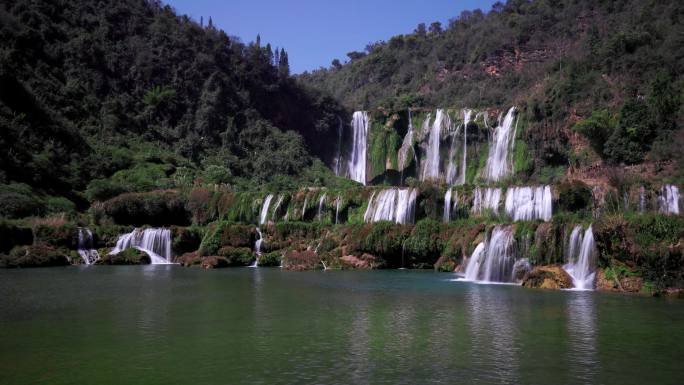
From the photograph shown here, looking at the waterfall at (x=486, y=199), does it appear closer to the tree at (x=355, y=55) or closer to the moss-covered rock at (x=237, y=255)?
the moss-covered rock at (x=237, y=255)

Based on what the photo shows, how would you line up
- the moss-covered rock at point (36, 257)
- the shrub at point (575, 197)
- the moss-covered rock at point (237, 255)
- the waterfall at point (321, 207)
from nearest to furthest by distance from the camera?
the shrub at point (575, 197), the moss-covered rock at point (36, 257), the moss-covered rock at point (237, 255), the waterfall at point (321, 207)

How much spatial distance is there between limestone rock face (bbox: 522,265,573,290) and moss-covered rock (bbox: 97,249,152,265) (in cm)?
2624

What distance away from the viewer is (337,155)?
82.8 metres

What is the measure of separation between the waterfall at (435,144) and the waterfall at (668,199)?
111ft

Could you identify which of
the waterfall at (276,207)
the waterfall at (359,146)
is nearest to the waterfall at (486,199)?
the waterfall at (276,207)

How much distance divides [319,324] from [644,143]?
Result: 40.9 m

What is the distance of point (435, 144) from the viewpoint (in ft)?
227

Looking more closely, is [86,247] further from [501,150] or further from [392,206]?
[501,150]

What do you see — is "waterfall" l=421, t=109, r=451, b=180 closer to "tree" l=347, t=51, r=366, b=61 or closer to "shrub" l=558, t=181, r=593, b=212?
"shrub" l=558, t=181, r=593, b=212

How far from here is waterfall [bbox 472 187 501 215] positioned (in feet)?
131

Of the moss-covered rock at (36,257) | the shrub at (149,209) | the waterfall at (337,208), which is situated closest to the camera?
the moss-covered rock at (36,257)

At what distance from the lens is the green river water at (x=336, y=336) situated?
1201 centimetres

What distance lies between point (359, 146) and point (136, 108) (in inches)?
1131

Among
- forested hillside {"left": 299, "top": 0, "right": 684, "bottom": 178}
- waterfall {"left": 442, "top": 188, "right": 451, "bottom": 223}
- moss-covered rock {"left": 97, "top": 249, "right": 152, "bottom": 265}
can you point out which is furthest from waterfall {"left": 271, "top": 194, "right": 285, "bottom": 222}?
forested hillside {"left": 299, "top": 0, "right": 684, "bottom": 178}
